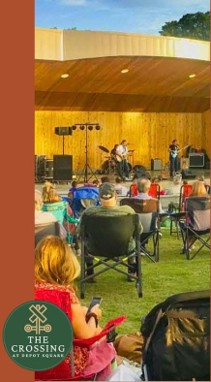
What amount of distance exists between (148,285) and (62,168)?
30.0 feet

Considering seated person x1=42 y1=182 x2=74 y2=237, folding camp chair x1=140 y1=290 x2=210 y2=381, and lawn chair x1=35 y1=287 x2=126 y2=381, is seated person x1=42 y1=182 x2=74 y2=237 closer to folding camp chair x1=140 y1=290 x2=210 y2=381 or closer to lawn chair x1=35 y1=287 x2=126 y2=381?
lawn chair x1=35 y1=287 x2=126 y2=381

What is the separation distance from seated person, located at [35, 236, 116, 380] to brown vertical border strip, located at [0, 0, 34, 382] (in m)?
0.43

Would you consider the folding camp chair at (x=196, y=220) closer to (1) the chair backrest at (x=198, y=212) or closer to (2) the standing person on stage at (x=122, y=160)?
(1) the chair backrest at (x=198, y=212)

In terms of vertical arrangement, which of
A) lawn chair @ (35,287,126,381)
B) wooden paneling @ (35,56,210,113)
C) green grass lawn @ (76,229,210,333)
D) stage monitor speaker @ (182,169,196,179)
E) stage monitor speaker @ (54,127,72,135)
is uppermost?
wooden paneling @ (35,56,210,113)

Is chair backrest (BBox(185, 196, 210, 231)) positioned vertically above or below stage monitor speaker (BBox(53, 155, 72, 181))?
below

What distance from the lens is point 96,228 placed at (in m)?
5.18

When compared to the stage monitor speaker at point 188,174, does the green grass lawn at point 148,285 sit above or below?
below

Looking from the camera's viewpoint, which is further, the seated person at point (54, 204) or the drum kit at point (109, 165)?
the drum kit at point (109, 165)

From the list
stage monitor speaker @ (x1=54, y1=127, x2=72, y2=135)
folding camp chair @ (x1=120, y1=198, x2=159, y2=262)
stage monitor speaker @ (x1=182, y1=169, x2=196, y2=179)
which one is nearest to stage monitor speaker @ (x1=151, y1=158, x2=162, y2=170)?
stage monitor speaker @ (x1=182, y1=169, x2=196, y2=179)

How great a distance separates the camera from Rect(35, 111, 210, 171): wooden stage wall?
1930 cm

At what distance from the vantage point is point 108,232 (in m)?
5.16

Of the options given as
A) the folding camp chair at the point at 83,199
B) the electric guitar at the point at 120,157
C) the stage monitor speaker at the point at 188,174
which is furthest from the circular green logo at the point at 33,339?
the electric guitar at the point at 120,157

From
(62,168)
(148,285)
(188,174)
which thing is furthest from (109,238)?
(188,174)

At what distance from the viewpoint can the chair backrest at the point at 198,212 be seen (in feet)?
20.9
